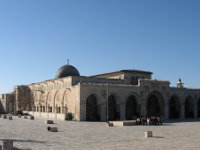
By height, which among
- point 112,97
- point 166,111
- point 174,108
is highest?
point 112,97

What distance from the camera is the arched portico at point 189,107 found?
56.2 m

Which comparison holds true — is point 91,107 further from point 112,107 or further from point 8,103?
point 8,103

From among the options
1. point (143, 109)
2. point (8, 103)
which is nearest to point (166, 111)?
point (143, 109)

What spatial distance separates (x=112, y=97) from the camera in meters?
46.9

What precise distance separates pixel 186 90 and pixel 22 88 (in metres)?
34.8

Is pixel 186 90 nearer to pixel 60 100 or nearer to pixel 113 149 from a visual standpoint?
pixel 60 100

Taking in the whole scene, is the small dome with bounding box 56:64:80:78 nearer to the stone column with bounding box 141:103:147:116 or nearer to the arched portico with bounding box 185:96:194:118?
the stone column with bounding box 141:103:147:116

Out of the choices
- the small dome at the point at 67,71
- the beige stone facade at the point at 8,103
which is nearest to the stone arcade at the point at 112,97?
the small dome at the point at 67,71

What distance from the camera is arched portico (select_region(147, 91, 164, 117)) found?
165 ft

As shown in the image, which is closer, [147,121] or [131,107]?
[147,121]

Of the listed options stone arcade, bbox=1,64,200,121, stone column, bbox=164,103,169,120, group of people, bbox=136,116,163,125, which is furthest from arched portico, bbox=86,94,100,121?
stone column, bbox=164,103,169,120

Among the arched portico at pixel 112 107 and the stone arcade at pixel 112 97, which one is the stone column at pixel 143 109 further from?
the arched portico at pixel 112 107

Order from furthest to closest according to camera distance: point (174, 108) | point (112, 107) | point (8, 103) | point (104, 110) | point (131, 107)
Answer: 1. point (8, 103)
2. point (174, 108)
3. point (131, 107)
4. point (112, 107)
5. point (104, 110)

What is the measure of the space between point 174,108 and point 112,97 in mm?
14655
